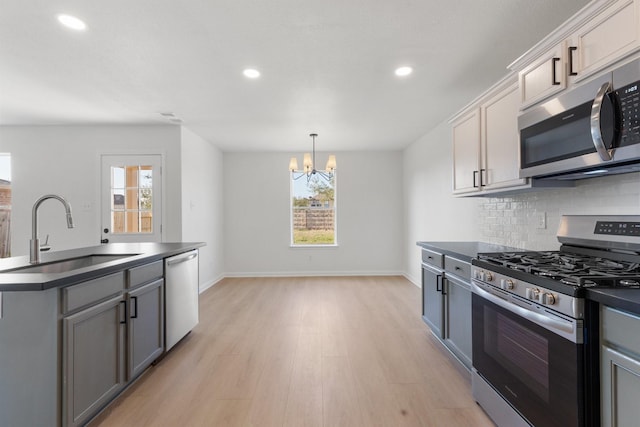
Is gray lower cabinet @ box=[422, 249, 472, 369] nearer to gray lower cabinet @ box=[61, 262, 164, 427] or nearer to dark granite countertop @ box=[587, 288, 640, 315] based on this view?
dark granite countertop @ box=[587, 288, 640, 315]

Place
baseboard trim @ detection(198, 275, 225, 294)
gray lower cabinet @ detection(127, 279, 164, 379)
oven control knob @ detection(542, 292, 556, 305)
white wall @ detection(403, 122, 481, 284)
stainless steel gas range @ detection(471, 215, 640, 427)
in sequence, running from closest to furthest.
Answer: stainless steel gas range @ detection(471, 215, 640, 427), oven control knob @ detection(542, 292, 556, 305), gray lower cabinet @ detection(127, 279, 164, 379), white wall @ detection(403, 122, 481, 284), baseboard trim @ detection(198, 275, 225, 294)

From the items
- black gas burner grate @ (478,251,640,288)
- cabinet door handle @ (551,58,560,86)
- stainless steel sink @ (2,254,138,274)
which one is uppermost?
cabinet door handle @ (551,58,560,86)

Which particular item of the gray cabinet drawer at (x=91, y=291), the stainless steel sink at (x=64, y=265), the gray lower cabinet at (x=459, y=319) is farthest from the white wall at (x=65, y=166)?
the gray lower cabinet at (x=459, y=319)

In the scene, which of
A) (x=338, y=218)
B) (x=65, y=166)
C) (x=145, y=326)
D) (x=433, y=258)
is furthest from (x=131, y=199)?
(x=433, y=258)

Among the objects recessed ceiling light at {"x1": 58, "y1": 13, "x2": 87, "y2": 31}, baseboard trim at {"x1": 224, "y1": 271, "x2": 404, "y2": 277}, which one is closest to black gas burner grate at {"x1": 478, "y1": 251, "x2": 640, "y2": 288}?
recessed ceiling light at {"x1": 58, "y1": 13, "x2": 87, "y2": 31}

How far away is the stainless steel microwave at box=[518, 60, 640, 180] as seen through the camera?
138cm

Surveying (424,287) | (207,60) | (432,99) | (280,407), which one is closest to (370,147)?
(432,99)

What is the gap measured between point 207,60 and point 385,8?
1.51 m

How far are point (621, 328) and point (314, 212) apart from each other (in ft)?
18.1

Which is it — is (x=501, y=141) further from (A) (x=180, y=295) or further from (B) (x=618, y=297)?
(A) (x=180, y=295)

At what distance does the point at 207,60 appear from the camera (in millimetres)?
2664

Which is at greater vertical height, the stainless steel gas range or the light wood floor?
the stainless steel gas range

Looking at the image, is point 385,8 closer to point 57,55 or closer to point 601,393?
point 601,393

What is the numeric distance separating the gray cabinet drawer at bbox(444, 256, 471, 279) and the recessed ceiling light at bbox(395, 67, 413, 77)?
5.52 feet
